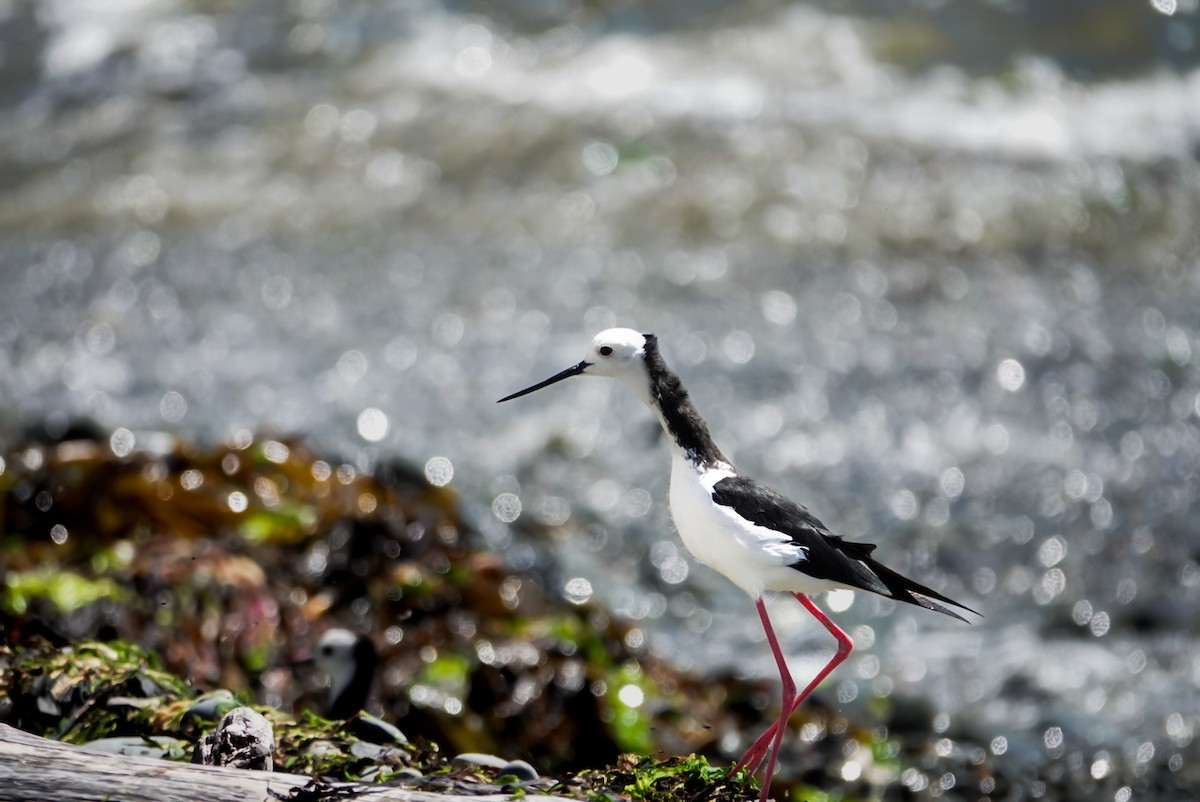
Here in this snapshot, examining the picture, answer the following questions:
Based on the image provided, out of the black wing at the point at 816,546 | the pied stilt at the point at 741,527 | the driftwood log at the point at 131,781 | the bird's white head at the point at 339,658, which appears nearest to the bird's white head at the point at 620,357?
the pied stilt at the point at 741,527

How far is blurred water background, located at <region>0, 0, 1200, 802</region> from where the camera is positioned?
24.1ft

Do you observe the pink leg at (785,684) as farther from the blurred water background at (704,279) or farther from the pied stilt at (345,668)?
the blurred water background at (704,279)

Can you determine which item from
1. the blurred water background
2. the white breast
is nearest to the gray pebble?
the white breast

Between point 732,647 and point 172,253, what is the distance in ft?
21.1

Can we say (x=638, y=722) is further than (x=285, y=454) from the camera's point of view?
No

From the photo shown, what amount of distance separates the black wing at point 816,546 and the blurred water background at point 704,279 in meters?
3.25

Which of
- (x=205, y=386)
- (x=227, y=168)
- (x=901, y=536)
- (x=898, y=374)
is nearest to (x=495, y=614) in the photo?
(x=901, y=536)

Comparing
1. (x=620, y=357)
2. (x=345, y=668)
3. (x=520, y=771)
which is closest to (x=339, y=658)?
(x=345, y=668)

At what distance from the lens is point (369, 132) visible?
12.6 metres

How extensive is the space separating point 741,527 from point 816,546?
199mm

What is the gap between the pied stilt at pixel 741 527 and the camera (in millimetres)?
3301

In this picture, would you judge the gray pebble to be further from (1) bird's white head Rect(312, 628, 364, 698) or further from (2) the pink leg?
(1) bird's white head Rect(312, 628, 364, 698)

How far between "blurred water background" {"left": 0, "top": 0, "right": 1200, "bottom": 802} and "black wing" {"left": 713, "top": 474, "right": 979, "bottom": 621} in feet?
10.7

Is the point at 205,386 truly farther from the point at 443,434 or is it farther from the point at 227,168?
the point at 227,168
